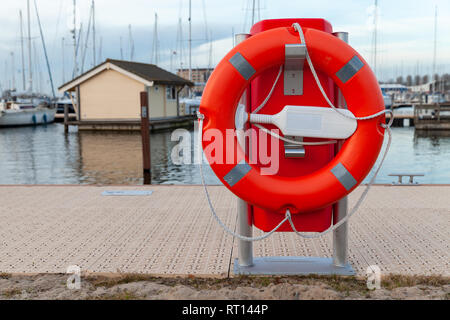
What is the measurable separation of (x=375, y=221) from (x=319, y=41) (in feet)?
6.50

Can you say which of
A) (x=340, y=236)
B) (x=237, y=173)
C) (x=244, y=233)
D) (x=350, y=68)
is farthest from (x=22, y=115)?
(x=350, y=68)

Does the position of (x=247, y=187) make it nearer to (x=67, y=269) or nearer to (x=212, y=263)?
(x=212, y=263)

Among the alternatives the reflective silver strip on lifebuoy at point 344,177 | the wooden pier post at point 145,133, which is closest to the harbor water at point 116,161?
the wooden pier post at point 145,133

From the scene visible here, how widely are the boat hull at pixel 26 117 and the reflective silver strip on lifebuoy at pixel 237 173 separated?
27.4 meters

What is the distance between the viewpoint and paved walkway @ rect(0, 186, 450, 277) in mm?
2977

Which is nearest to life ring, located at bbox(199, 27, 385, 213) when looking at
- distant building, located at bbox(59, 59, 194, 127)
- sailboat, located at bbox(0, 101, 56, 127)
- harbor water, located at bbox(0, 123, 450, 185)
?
harbor water, located at bbox(0, 123, 450, 185)

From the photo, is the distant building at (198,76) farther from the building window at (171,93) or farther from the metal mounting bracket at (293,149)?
the metal mounting bracket at (293,149)

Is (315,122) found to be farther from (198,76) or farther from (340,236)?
(198,76)

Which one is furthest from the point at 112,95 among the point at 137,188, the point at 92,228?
the point at 92,228

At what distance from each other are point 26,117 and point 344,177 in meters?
29.0

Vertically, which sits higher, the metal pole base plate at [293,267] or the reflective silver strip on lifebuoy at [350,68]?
the reflective silver strip on lifebuoy at [350,68]

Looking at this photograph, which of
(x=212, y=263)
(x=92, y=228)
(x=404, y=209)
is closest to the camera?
(x=212, y=263)

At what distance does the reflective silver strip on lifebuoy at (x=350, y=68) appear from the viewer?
2568 mm
